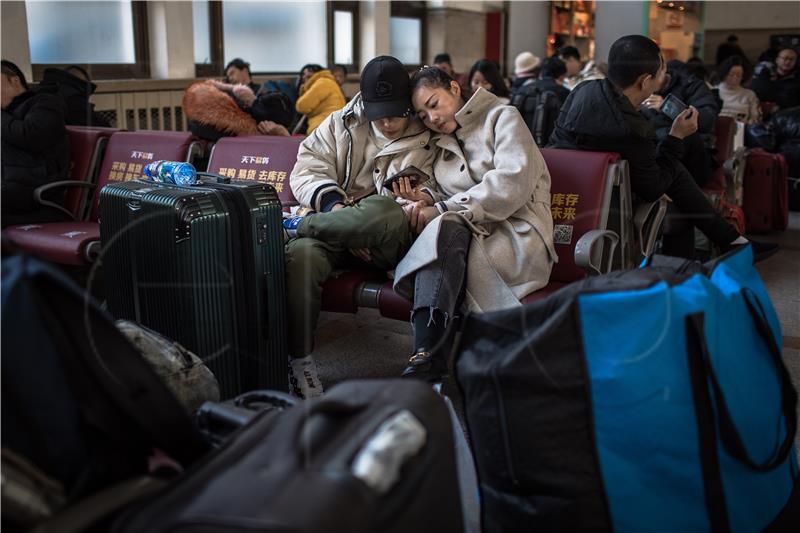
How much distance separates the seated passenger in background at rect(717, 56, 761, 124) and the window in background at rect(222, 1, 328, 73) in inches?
182

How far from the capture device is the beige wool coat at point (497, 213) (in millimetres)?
2639

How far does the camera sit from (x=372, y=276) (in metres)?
2.88

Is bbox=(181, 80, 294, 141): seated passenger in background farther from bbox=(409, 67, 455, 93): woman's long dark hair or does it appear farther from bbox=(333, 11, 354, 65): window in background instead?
bbox=(333, 11, 354, 65): window in background

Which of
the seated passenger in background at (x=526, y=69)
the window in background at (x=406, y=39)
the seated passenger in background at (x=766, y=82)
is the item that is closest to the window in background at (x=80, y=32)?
the seated passenger in background at (x=526, y=69)

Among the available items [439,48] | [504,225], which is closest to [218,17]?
[439,48]

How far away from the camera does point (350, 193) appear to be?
3.16 m

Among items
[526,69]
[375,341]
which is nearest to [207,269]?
[375,341]

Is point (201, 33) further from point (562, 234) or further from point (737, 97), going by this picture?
point (562, 234)

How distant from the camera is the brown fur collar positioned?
3.93 meters

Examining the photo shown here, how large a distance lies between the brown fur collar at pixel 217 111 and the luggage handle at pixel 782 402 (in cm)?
285

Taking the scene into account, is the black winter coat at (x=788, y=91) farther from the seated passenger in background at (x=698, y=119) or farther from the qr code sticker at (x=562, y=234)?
the qr code sticker at (x=562, y=234)

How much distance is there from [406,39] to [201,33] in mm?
3571

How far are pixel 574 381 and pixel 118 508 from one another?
2.78 ft

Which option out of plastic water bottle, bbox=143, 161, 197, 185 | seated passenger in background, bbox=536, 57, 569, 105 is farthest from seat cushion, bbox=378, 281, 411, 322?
seated passenger in background, bbox=536, 57, 569, 105
